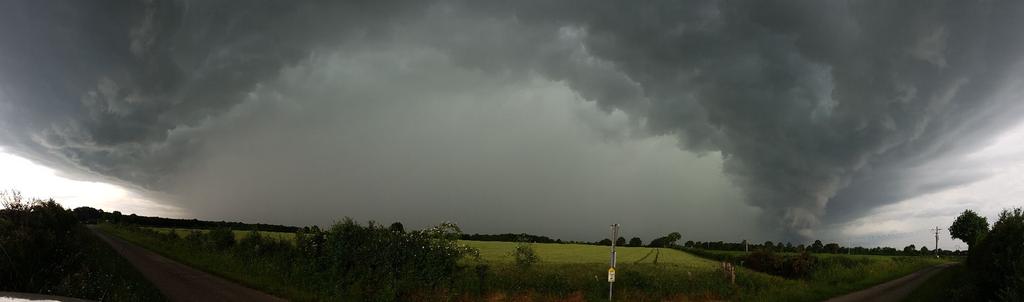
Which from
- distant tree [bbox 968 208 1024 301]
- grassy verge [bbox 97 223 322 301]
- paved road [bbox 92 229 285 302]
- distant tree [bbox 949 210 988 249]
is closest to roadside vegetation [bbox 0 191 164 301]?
paved road [bbox 92 229 285 302]

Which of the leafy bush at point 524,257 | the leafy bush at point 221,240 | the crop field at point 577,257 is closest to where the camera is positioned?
the leafy bush at point 524,257

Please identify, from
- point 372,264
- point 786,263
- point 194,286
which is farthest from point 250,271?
point 786,263

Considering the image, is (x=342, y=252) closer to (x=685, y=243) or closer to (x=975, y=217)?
(x=685, y=243)

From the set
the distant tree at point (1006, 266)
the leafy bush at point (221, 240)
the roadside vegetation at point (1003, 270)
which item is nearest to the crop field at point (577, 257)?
the leafy bush at point (221, 240)

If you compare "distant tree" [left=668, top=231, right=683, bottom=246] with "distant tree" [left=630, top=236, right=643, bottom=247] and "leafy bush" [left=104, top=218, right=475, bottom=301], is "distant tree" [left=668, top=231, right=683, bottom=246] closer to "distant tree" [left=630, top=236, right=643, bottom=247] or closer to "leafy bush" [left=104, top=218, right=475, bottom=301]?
"distant tree" [left=630, top=236, right=643, bottom=247]

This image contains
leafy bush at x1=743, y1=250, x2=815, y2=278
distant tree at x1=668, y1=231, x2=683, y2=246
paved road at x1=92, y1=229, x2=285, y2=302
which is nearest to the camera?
paved road at x1=92, y1=229, x2=285, y2=302

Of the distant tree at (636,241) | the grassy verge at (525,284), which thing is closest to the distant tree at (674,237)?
the distant tree at (636,241)

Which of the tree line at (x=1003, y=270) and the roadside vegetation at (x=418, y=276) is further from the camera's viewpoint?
the roadside vegetation at (x=418, y=276)

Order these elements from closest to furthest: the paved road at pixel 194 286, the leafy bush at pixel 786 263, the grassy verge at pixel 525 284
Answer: the paved road at pixel 194 286
the grassy verge at pixel 525 284
the leafy bush at pixel 786 263

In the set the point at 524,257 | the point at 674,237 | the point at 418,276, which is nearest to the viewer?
the point at 418,276

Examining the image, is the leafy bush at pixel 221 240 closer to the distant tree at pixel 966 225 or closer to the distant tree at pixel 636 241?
the distant tree at pixel 636 241

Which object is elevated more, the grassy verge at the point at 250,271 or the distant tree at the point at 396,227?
the distant tree at the point at 396,227

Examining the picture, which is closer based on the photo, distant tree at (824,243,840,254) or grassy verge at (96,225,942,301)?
grassy verge at (96,225,942,301)

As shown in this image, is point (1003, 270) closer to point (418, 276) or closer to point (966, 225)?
point (418, 276)
